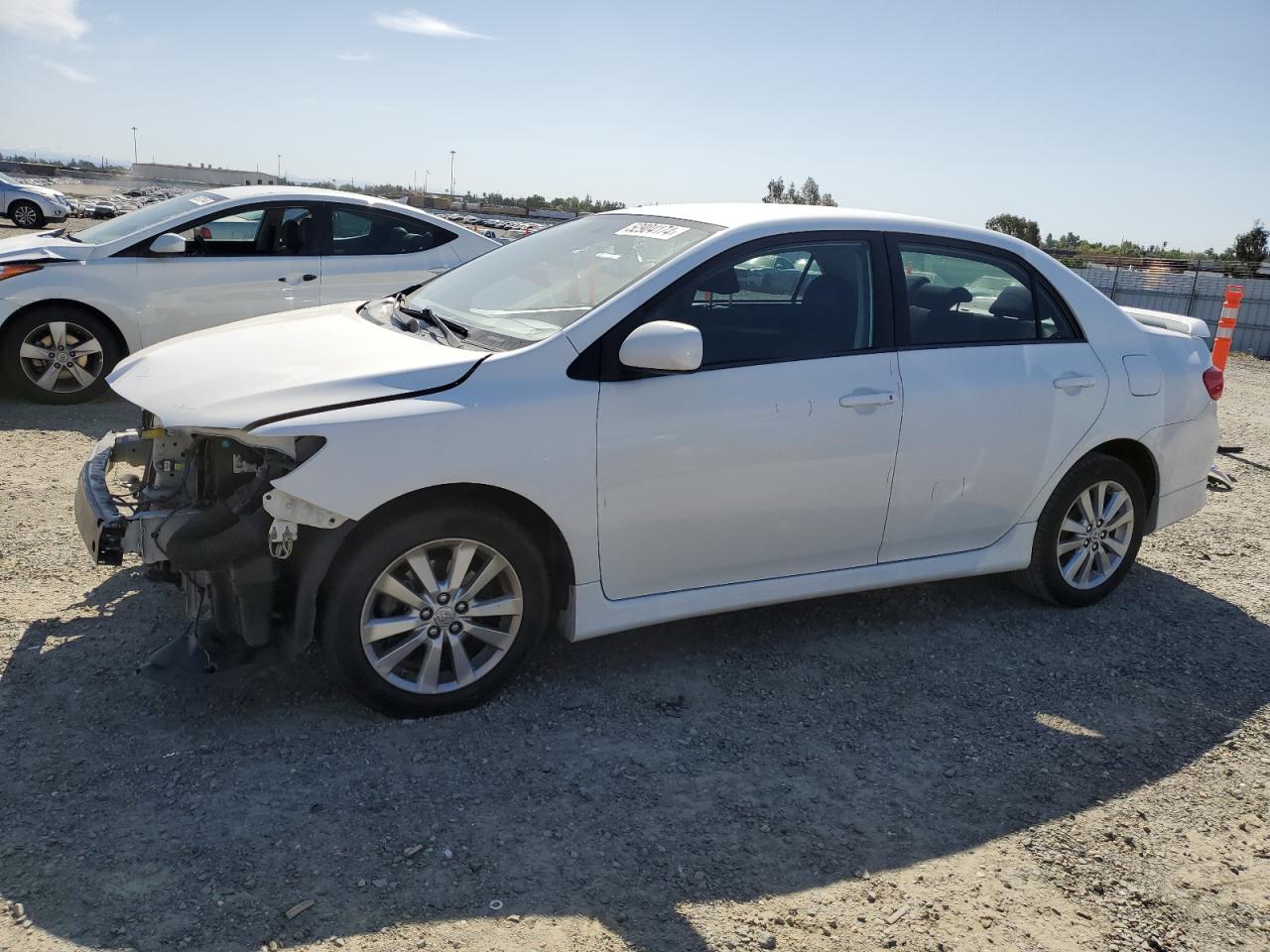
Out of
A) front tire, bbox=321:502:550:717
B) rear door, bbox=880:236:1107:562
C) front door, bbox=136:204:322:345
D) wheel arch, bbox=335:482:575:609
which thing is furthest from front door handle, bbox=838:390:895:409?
front door, bbox=136:204:322:345

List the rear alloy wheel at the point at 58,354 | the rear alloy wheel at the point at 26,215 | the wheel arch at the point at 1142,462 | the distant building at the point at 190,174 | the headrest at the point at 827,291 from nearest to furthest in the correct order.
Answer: the headrest at the point at 827,291 → the wheel arch at the point at 1142,462 → the rear alloy wheel at the point at 58,354 → the rear alloy wheel at the point at 26,215 → the distant building at the point at 190,174

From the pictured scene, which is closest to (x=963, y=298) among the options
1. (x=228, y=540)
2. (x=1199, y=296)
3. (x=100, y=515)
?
(x=228, y=540)

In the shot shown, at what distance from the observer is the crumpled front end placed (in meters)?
3.47

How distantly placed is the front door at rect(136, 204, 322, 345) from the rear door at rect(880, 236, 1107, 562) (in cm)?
548

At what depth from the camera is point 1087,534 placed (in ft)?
16.7

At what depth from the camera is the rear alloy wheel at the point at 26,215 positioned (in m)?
29.0

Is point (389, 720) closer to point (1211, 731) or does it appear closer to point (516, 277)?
point (516, 277)

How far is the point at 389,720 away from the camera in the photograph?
3.72 metres

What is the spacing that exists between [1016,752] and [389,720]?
7.34 feet

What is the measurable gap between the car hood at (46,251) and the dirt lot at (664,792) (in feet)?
12.3

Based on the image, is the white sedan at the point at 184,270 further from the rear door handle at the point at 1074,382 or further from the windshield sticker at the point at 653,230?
the rear door handle at the point at 1074,382

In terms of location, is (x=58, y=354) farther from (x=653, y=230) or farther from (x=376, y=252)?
(x=653, y=230)


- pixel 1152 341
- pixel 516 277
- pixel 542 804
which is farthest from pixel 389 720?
pixel 1152 341

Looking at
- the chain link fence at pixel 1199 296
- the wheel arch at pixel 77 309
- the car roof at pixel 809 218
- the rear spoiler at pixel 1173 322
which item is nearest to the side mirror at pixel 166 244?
the wheel arch at pixel 77 309
